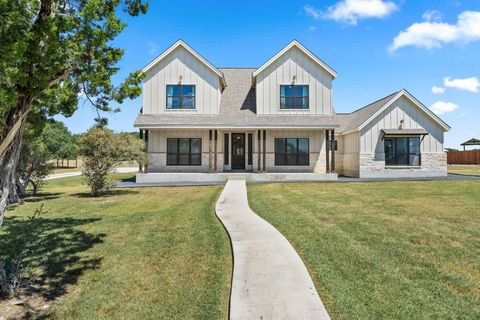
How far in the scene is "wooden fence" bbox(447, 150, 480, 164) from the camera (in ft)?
139

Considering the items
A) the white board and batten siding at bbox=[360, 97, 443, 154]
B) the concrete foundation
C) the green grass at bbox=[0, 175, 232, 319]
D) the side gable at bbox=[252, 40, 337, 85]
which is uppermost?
the side gable at bbox=[252, 40, 337, 85]

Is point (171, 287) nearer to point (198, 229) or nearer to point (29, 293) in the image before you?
point (29, 293)

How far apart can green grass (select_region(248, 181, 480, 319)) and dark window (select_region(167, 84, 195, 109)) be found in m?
12.4

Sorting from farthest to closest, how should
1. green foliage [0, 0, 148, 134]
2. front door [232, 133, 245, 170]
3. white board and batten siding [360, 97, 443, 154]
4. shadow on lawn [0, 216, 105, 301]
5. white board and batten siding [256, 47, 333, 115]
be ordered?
front door [232, 133, 245, 170] → white board and batten siding [256, 47, 333, 115] → white board and batten siding [360, 97, 443, 154] → shadow on lawn [0, 216, 105, 301] → green foliage [0, 0, 148, 134]

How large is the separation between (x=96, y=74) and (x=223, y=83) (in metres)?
18.6

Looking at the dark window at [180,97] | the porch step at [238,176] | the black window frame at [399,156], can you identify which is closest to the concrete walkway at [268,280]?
the porch step at [238,176]

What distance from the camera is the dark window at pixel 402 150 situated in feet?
68.5

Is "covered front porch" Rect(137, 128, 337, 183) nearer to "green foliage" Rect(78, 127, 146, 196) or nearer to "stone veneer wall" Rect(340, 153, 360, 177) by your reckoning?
"stone veneer wall" Rect(340, 153, 360, 177)

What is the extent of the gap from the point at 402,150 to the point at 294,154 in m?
8.21

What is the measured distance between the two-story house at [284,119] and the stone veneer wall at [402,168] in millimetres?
67

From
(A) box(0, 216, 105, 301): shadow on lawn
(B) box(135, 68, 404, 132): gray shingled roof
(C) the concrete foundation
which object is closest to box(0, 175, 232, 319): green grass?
(A) box(0, 216, 105, 301): shadow on lawn

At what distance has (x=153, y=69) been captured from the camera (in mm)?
20359

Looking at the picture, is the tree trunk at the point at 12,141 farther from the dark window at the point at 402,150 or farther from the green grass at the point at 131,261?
the dark window at the point at 402,150

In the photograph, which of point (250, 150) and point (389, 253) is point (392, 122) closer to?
point (250, 150)
